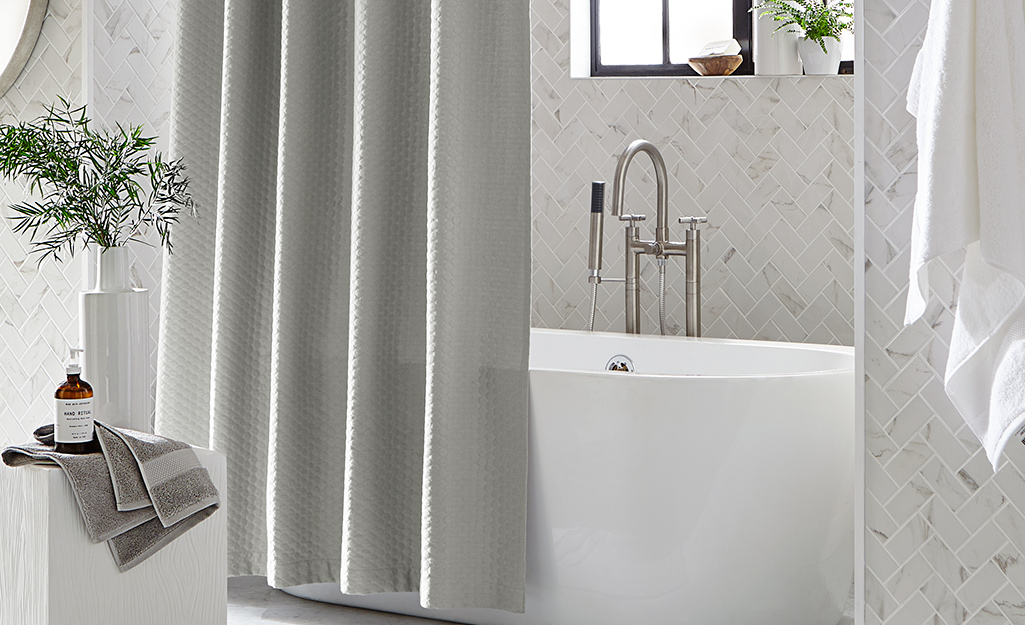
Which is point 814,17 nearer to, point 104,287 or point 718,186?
point 718,186

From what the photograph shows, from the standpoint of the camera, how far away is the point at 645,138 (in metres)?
3.08

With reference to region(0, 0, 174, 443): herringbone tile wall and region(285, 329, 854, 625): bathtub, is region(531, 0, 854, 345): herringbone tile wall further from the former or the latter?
region(0, 0, 174, 443): herringbone tile wall

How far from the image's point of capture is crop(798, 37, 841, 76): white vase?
2.88 metres

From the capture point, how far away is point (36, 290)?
261 cm

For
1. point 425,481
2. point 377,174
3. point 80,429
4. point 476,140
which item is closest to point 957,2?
point 476,140

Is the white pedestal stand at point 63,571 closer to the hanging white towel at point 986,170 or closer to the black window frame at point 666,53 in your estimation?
the hanging white towel at point 986,170

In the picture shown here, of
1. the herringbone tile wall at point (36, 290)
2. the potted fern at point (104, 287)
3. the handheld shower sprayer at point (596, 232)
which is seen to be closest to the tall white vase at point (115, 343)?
the potted fern at point (104, 287)

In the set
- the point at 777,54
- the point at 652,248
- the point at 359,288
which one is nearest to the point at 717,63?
the point at 777,54

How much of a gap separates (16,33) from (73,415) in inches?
58.4

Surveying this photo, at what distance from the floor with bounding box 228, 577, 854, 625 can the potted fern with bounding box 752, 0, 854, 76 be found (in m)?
1.56

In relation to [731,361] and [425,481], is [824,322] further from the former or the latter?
[425,481]

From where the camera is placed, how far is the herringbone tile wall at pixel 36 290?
100 inches

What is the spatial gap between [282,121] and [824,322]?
1.73 m

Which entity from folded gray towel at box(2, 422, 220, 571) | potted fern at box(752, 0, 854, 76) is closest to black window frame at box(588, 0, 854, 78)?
potted fern at box(752, 0, 854, 76)
